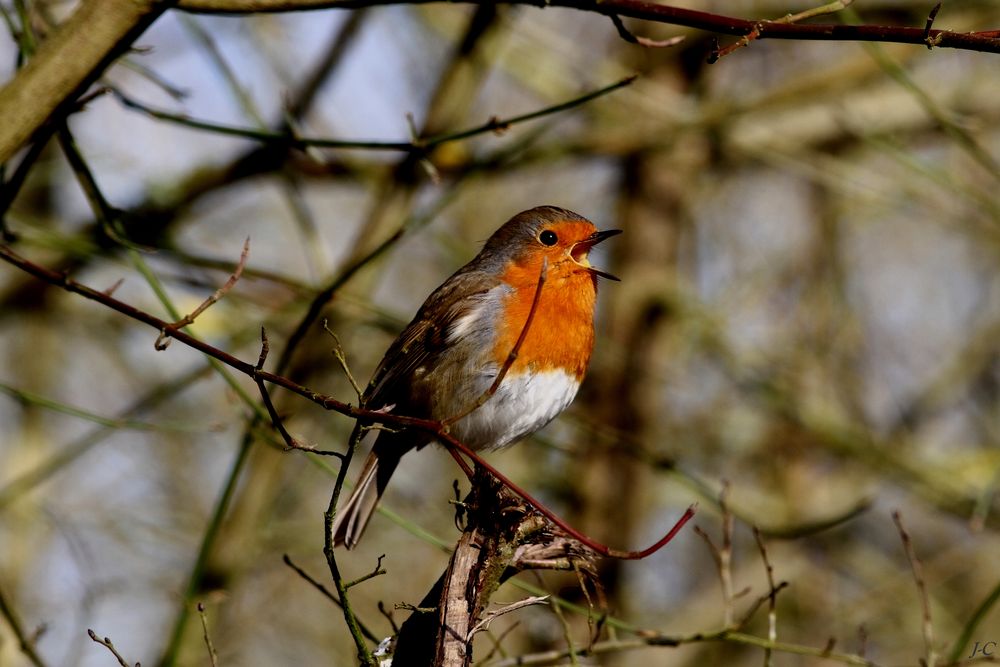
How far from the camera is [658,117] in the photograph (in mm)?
6109

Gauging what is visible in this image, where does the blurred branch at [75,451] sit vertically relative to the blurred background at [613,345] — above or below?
below

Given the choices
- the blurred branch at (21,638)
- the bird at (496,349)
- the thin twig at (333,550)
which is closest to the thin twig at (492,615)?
the thin twig at (333,550)

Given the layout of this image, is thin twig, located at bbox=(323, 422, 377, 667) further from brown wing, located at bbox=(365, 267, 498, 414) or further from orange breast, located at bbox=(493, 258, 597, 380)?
brown wing, located at bbox=(365, 267, 498, 414)

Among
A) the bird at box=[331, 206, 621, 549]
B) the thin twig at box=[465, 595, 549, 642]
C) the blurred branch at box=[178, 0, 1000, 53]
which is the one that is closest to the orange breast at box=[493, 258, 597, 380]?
the bird at box=[331, 206, 621, 549]

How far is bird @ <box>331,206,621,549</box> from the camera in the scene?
3600 millimetres

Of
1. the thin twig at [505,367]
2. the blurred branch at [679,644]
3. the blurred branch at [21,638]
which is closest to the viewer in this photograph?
the thin twig at [505,367]

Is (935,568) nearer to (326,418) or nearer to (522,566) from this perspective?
(326,418)

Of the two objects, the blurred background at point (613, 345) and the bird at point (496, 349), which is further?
the blurred background at point (613, 345)

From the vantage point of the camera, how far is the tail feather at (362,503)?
394cm

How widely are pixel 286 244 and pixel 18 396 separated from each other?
7.13m

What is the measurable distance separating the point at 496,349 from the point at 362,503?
793mm

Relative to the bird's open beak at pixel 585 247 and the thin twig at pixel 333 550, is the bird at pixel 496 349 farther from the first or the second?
the thin twig at pixel 333 550

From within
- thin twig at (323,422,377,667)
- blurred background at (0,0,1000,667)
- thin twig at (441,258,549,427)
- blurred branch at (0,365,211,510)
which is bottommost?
thin twig at (323,422,377,667)

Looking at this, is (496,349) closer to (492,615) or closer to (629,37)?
(492,615)
